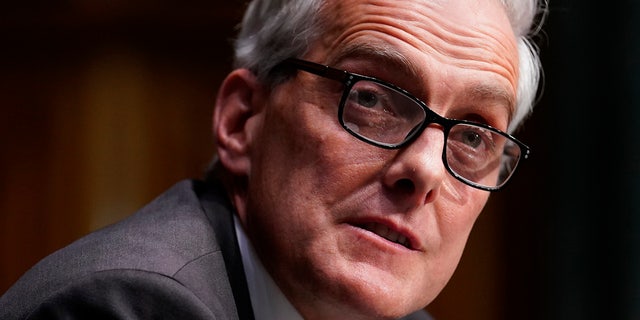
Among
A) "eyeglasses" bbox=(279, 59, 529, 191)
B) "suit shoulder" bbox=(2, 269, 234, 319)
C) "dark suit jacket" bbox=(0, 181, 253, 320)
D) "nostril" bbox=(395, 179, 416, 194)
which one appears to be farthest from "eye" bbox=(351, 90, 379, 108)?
"suit shoulder" bbox=(2, 269, 234, 319)

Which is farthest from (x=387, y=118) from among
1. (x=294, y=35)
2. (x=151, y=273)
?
(x=151, y=273)

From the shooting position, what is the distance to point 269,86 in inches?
56.5

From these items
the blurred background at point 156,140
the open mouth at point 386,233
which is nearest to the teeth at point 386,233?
the open mouth at point 386,233

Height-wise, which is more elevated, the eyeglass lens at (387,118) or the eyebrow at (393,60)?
the eyebrow at (393,60)

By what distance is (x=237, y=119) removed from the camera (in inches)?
58.1

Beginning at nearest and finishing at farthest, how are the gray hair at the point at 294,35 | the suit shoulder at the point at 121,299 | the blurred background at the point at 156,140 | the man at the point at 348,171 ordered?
the suit shoulder at the point at 121,299, the man at the point at 348,171, the gray hair at the point at 294,35, the blurred background at the point at 156,140

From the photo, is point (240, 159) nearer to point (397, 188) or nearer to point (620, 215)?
point (397, 188)

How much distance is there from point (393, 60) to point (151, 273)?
50 cm

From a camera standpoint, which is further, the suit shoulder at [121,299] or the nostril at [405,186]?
the nostril at [405,186]

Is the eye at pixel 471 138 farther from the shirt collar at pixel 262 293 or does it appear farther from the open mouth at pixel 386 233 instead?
the shirt collar at pixel 262 293

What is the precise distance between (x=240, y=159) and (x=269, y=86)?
131 millimetres

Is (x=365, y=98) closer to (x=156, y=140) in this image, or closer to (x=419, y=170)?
(x=419, y=170)

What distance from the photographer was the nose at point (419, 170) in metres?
1.26

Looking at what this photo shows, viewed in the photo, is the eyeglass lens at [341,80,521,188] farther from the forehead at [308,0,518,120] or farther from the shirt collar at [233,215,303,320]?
the shirt collar at [233,215,303,320]
